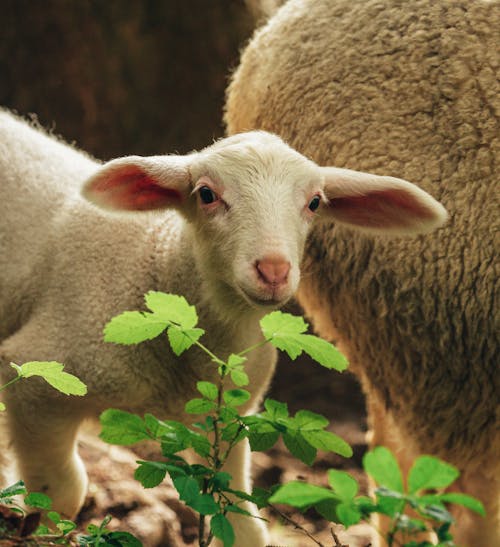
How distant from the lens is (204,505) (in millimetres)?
1198

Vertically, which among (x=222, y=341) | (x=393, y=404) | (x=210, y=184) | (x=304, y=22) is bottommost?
(x=393, y=404)

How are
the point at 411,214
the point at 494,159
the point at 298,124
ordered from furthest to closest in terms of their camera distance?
the point at 298,124 < the point at 494,159 < the point at 411,214

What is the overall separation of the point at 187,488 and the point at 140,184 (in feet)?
3.20

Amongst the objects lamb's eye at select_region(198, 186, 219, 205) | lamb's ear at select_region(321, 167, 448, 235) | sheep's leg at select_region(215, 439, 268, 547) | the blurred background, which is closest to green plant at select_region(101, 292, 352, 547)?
lamb's eye at select_region(198, 186, 219, 205)

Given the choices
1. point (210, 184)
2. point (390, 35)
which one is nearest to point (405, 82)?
point (390, 35)

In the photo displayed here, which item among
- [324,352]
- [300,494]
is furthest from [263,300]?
[300,494]

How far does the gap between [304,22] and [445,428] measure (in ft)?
4.58

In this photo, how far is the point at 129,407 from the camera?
2.22m

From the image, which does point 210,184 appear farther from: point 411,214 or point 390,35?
point 390,35

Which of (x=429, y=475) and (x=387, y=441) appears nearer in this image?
(x=429, y=475)

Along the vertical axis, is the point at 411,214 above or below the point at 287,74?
below

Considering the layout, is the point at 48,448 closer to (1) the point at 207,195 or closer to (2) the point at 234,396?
(1) the point at 207,195

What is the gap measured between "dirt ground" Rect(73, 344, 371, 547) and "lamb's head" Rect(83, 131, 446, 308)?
996 millimetres

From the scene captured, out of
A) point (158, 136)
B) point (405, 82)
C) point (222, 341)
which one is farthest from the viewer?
point (158, 136)
